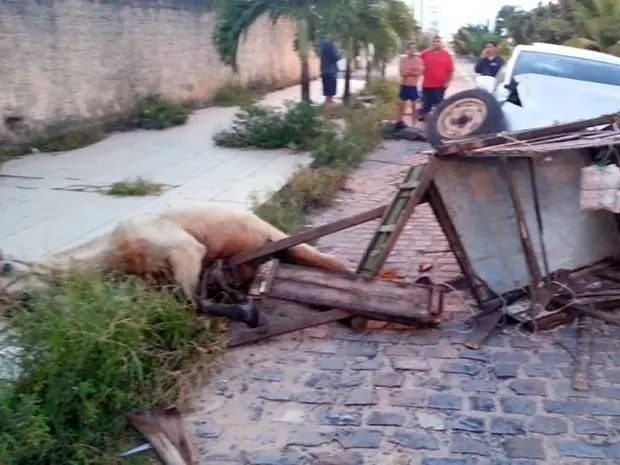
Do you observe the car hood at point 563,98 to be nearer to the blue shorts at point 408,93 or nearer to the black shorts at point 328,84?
the blue shorts at point 408,93

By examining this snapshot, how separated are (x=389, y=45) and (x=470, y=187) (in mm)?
9021

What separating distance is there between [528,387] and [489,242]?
4.29 feet

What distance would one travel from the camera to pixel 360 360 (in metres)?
5.09

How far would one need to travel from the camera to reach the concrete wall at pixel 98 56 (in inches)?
438

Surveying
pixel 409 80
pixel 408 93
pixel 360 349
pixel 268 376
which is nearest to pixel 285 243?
pixel 360 349

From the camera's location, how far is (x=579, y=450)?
4023 millimetres

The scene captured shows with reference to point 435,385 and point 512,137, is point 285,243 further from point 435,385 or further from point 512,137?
point 512,137

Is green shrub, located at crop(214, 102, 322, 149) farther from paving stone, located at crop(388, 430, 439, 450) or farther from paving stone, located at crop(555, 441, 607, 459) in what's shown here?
paving stone, located at crop(555, 441, 607, 459)

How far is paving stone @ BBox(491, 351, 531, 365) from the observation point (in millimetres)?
5051

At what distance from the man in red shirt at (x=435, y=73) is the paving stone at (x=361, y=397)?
411 inches

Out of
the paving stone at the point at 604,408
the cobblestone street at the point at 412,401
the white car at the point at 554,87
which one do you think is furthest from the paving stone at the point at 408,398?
the white car at the point at 554,87

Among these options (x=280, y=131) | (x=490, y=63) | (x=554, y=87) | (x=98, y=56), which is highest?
(x=98, y=56)

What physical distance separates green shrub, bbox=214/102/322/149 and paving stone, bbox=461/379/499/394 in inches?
306

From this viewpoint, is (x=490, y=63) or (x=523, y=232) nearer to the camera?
(x=523, y=232)
